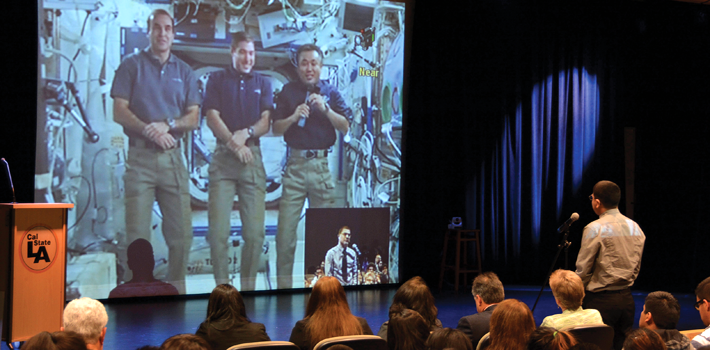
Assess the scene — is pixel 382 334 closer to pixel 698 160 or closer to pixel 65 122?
pixel 65 122

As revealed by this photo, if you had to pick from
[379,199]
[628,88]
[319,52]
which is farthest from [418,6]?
[628,88]

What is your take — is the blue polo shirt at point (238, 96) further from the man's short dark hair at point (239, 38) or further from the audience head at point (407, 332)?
the audience head at point (407, 332)

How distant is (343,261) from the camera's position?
280 inches

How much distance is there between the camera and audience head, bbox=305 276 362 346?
9.29 feet

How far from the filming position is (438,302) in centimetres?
684

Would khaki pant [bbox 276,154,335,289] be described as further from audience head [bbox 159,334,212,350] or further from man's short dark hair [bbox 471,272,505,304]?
audience head [bbox 159,334,212,350]

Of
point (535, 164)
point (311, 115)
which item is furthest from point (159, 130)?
point (535, 164)

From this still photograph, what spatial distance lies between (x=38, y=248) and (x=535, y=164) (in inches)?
235

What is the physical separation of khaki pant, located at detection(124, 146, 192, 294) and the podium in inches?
93.8

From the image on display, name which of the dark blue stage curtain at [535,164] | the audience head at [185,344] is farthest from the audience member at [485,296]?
the dark blue stage curtain at [535,164]

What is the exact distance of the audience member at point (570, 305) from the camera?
306 centimetres

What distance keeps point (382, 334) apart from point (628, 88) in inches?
253

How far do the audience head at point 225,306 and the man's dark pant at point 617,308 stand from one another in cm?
214

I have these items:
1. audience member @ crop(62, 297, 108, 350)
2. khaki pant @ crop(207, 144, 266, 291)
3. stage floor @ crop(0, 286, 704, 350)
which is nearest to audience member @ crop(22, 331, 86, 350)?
audience member @ crop(62, 297, 108, 350)
